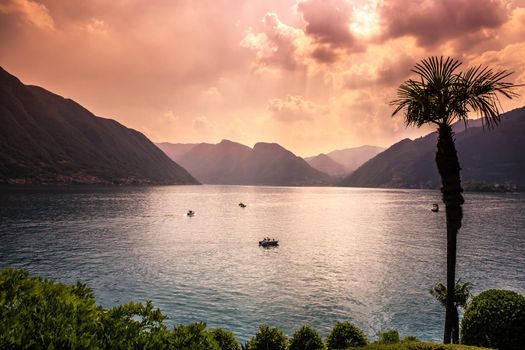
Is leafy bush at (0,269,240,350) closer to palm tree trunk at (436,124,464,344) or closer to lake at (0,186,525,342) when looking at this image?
palm tree trunk at (436,124,464,344)

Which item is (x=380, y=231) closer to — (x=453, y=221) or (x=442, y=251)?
(x=442, y=251)

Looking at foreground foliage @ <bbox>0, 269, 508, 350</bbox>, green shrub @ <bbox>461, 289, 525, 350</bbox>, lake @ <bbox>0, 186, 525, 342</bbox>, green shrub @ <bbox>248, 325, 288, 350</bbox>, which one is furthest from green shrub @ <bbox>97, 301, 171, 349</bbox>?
lake @ <bbox>0, 186, 525, 342</bbox>

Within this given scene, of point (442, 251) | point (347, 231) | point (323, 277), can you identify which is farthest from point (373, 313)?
point (347, 231)

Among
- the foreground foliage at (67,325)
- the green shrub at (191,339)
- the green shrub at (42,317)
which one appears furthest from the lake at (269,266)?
the green shrub at (42,317)

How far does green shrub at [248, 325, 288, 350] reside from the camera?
79.4 ft

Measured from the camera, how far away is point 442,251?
271 ft

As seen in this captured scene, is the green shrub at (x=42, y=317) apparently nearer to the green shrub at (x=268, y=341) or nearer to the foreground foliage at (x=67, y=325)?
the foreground foliage at (x=67, y=325)

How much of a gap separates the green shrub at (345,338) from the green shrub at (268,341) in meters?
3.38

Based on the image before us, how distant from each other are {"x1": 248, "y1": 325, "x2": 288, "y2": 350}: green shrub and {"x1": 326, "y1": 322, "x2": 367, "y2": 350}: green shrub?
338 cm

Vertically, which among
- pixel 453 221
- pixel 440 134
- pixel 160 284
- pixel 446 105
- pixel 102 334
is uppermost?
pixel 446 105

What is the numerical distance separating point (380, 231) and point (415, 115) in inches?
4125

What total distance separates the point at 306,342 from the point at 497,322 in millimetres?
11701

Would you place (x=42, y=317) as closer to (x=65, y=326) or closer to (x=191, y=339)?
(x=65, y=326)

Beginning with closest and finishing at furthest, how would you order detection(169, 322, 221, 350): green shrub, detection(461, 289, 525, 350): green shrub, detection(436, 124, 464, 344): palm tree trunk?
detection(169, 322, 221, 350): green shrub < detection(461, 289, 525, 350): green shrub < detection(436, 124, 464, 344): palm tree trunk
